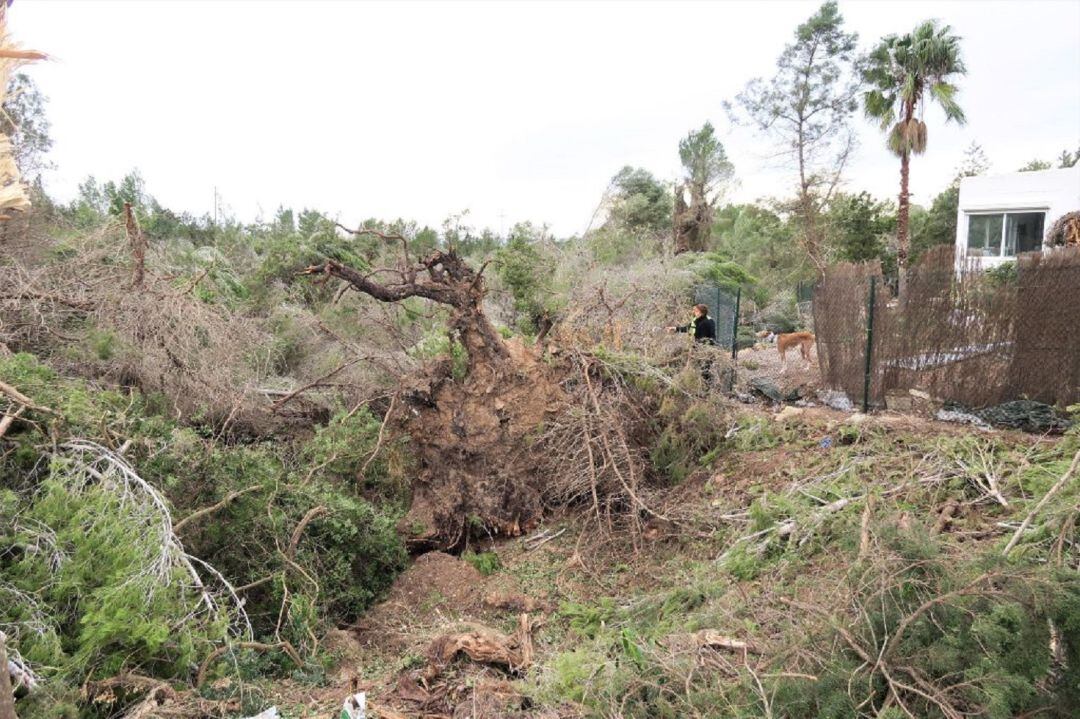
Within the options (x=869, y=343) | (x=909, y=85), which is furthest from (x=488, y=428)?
(x=909, y=85)

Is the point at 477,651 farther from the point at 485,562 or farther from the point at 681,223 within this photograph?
the point at 681,223

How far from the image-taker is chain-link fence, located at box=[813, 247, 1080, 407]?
7273mm

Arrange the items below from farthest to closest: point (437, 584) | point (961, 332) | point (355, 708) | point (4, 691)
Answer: point (961, 332) → point (437, 584) → point (355, 708) → point (4, 691)

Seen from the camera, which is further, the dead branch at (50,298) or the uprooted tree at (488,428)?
→ the uprooted tree at (488,428)

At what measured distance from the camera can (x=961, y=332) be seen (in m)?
7.95

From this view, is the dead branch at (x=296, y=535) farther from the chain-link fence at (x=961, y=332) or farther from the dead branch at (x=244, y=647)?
the chain-link fence at (x=961, y=332)

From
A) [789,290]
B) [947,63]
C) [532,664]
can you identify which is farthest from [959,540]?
[789,290]

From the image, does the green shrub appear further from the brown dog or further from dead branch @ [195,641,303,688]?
the brown dog

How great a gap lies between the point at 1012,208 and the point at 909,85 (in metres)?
5.01

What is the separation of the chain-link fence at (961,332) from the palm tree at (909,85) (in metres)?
11.5

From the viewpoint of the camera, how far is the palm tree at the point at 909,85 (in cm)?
1792

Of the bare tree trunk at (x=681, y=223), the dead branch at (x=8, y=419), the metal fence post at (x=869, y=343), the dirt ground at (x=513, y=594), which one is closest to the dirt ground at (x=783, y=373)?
the metal fence post at (x=869, y=343)

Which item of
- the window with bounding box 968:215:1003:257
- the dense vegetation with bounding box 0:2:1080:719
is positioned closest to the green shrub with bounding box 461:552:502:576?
the dense vegetation with bounding box 0:2:1080:719

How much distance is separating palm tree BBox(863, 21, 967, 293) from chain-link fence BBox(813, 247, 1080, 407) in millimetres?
11485
